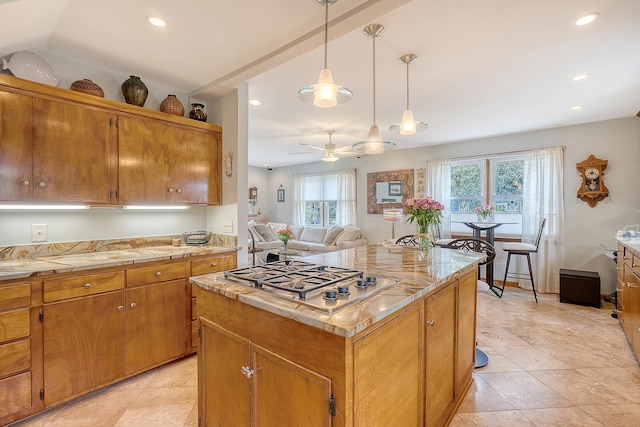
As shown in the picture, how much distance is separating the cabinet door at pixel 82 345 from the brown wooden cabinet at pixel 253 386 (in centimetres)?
105

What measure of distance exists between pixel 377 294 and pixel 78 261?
214 cm

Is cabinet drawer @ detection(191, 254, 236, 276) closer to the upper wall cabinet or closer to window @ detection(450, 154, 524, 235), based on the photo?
the upper wall cabinet

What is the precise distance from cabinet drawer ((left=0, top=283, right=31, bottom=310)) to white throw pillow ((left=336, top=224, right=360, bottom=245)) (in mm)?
5074

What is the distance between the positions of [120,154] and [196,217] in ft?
3.35

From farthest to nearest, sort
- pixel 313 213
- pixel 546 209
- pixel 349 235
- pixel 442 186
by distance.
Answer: pixel 313 213
pixel 349 235
pixel 442 186
pixel 546 209

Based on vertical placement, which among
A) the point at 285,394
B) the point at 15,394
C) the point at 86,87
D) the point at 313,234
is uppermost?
the point at 86,87

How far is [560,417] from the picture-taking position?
1.92m

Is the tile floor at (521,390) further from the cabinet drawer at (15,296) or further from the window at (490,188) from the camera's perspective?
the window at (490,188)

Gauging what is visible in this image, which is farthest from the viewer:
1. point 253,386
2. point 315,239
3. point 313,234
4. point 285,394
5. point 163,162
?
point 313,234

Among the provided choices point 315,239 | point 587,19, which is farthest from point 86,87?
point 315,239

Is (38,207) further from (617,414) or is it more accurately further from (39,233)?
(617,414)

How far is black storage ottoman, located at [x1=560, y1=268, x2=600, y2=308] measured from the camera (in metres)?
3.95

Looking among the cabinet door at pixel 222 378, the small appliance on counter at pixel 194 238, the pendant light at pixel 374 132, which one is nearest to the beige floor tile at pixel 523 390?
the cabinet door at pixel 222 378

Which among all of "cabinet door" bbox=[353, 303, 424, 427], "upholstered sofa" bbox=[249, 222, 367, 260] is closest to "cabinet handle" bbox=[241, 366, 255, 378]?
"cabinet door" bbox=[353, 303, 424, 427]
